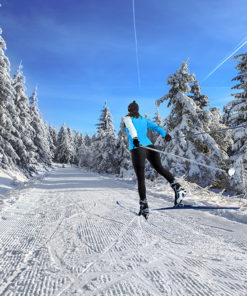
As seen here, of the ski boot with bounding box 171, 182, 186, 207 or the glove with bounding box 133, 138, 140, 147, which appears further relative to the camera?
the ski boot with bounding box 171, 182, 186, 207

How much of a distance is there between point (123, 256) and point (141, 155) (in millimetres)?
1957

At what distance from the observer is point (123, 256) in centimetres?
233

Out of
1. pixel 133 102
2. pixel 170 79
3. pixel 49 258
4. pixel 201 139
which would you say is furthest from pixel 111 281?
pixel 170 79

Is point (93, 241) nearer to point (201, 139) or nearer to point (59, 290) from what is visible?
point (59, 290)

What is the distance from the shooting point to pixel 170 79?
1509 centimetres

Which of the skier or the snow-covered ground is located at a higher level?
the skier

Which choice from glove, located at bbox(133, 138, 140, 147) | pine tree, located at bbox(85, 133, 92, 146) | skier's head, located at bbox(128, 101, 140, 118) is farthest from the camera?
pine tree, located at bbox(85, 133, 92, 146)

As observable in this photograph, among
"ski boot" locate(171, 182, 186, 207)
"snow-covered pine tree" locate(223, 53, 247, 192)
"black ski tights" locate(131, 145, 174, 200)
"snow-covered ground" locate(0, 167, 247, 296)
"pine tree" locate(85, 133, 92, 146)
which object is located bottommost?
"snow-covered ground" locate(0, 167, 247, 296)

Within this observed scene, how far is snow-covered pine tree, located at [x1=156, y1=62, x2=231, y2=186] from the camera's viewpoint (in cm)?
1326

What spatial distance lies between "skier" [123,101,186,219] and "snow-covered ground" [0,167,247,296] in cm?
48

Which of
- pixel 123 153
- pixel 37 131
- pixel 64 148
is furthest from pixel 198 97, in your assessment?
pixel 64 148

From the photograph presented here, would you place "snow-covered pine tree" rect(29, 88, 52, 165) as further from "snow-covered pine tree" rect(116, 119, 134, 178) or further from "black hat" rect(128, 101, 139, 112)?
"black hat" rect(128, 101, 139, 112)

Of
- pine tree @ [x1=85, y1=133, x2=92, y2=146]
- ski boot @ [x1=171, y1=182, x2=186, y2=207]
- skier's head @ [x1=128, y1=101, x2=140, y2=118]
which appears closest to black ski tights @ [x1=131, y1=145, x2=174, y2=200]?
ski boot @ [x1=171, y1=182, x2=186, y2=207]

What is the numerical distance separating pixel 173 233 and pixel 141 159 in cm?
141
